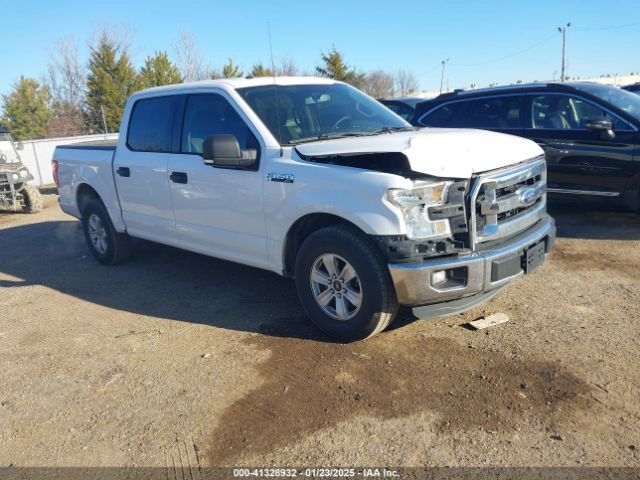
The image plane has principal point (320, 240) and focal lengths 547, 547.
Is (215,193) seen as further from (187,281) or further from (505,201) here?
(505,201)

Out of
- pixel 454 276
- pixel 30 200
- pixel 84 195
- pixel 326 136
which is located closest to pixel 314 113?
pixel 326 136

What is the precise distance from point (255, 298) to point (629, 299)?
3.26 metres

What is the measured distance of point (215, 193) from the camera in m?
4.75

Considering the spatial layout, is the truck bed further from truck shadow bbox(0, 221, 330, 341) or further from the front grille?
the front grille

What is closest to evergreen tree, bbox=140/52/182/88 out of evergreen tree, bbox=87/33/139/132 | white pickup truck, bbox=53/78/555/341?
evergreen tree, bbox=87/33/139/132

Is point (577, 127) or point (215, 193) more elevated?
→ point (577, 127)

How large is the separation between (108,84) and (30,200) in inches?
850

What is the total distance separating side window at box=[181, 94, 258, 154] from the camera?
456cm

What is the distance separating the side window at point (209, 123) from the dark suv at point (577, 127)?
13.7 ft

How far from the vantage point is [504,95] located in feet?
24.4

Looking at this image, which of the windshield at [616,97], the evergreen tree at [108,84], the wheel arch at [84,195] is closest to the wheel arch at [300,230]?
the wheel arch at [84,195]

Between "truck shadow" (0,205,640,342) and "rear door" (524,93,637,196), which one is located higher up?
"rear door" (524,93,637,196)

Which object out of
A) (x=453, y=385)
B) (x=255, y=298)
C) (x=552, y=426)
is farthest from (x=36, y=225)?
(x=552, y=426)

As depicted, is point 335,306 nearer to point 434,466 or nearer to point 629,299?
point 434,466
